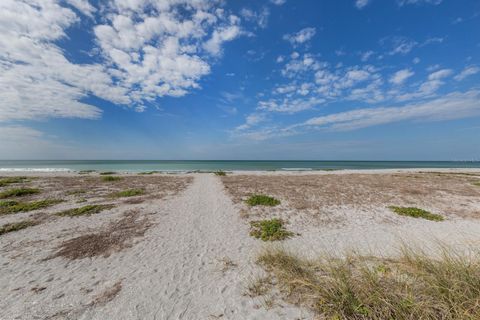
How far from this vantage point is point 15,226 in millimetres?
8391

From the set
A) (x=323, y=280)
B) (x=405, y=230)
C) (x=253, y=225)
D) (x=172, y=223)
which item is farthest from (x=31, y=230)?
(x=405, y=230)

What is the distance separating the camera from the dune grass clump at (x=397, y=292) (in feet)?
10.2

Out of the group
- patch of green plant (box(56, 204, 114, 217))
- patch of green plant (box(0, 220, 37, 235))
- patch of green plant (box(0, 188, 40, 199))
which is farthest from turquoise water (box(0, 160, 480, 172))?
patch of green plant (box(0, 220, 37, 235))

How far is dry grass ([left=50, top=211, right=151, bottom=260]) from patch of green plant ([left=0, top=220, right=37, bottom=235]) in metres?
3.45

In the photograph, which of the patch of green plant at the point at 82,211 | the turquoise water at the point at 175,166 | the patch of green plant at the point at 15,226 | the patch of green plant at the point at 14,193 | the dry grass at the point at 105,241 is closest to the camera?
the dry grass at the point at 105,241

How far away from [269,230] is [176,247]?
12.8 feet

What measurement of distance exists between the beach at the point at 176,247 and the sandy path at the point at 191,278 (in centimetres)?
3

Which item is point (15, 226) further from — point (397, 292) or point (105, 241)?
point (397, 292)

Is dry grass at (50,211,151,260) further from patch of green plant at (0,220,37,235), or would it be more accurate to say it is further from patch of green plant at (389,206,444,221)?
patch of green plant at (389,206,444,221)

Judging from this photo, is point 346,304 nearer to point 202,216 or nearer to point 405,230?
point 405,230

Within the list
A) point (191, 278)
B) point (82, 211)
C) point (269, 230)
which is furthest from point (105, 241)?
point (269, 230)

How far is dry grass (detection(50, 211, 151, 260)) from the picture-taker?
6.29 meters

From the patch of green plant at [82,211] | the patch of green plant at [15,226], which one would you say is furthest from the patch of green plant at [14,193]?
the patch of green plant at [15,226]

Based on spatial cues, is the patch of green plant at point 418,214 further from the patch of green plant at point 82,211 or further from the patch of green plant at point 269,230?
the patch of green plant at point 82,211
